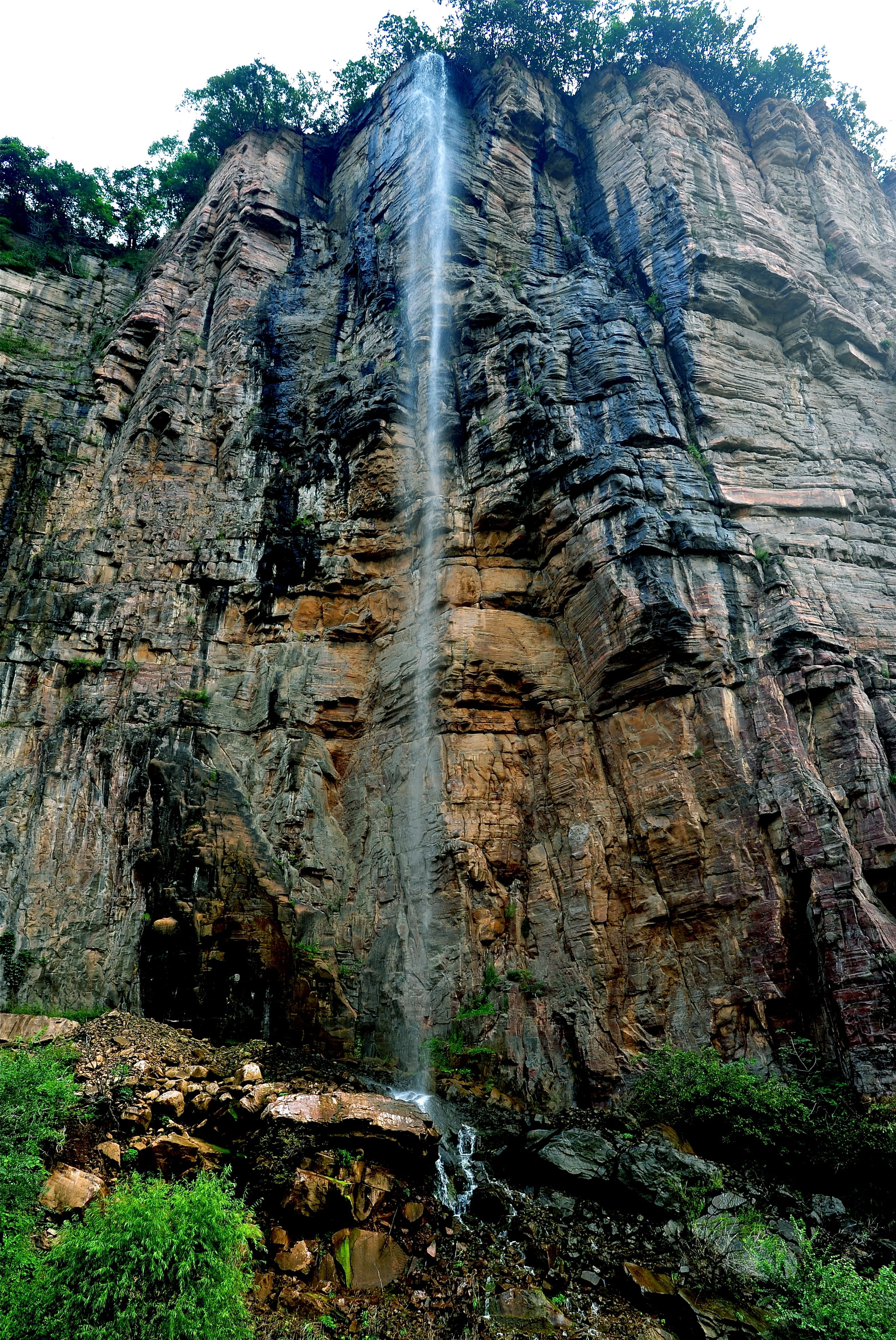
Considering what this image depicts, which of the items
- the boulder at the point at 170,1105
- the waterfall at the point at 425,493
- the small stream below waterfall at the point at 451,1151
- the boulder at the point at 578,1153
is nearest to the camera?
the boulder at the point at 170,1105

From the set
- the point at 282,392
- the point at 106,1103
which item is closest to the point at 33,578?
the point at 282,392

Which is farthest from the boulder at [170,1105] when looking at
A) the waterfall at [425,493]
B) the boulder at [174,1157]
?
the waterfall at [425,493]

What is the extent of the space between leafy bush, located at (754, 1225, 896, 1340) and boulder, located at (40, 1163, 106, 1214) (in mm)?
8743

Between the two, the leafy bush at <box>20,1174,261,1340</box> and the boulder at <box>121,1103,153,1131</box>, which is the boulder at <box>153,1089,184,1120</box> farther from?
the leafy bush at <box>20,1174,261,1340</box>

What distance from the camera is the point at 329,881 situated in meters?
17.8

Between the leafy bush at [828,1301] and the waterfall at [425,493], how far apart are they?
6956 millimetres

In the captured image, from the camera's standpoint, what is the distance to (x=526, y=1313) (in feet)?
34.6

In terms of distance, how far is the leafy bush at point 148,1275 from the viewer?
27.2 ft

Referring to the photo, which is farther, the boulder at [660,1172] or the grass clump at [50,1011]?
the grass clump at [50,1011]

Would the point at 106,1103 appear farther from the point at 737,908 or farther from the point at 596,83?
the point at 596,83

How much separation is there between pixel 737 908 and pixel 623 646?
5.62 meters

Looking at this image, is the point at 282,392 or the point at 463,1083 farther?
the point at 282,392

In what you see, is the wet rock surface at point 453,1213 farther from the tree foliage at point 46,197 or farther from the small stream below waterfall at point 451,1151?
the tree foliage at point 46,197

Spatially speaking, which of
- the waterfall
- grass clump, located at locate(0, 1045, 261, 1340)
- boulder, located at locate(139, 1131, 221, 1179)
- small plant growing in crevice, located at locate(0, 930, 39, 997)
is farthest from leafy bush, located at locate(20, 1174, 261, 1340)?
small plant growing in crevice, located at locate(0, 930, 39, 997)
